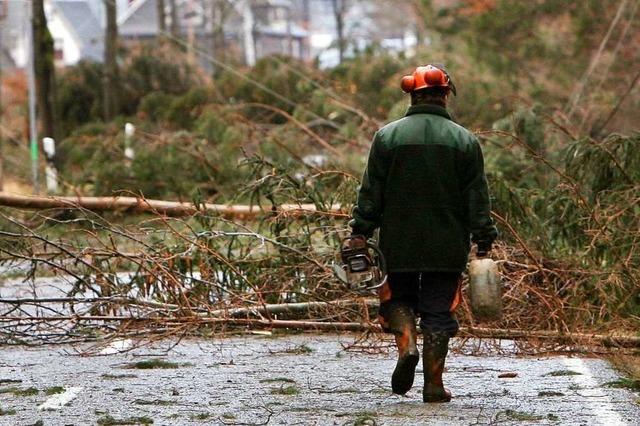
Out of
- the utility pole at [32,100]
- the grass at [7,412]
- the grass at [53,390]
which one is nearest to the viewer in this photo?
the grass at [7,412]

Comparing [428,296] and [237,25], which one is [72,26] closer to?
[237,25]

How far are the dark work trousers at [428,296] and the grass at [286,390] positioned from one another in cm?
62

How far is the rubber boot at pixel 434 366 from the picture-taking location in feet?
24.8

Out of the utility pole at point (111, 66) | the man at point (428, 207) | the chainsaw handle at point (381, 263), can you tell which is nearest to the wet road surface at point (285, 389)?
the man at point (428, 207)

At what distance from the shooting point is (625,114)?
2850 cm

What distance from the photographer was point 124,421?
695 centimetres

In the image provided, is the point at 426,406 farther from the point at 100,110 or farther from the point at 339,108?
the point at 100,110

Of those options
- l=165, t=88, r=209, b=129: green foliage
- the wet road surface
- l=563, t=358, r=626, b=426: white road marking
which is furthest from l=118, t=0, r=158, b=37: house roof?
l=563, t=358, r=626, b=426: white road marking

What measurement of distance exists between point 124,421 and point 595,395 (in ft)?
8.47

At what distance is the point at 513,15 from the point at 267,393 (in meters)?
24.3

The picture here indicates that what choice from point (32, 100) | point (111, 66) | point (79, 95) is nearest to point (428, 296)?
point (32, 100)

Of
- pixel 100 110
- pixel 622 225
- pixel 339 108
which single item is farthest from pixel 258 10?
pixel 622 225

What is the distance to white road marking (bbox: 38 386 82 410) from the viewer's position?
7.51 m

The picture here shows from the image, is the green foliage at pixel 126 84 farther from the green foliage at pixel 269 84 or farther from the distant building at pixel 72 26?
the distant building at pixel 72 26
